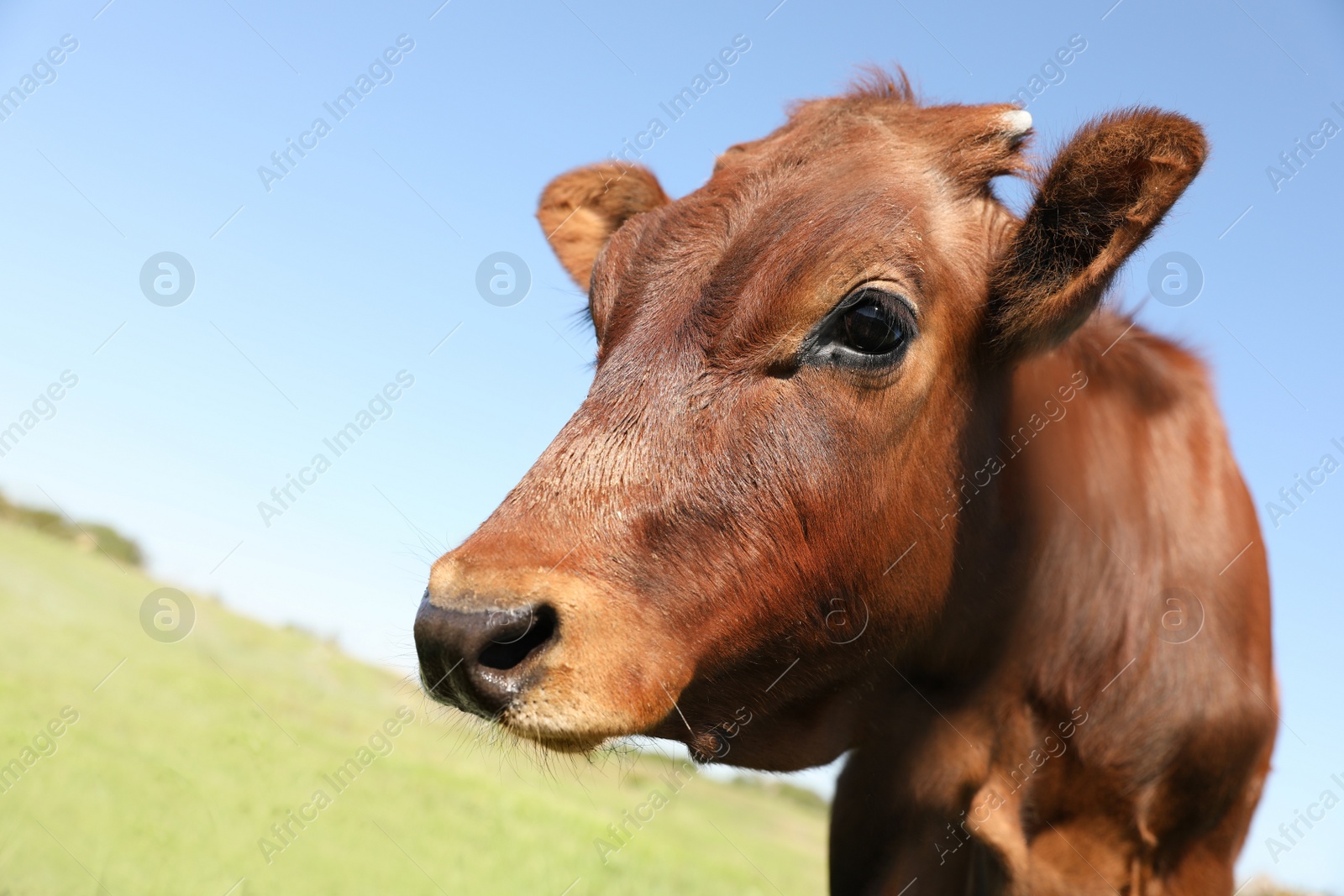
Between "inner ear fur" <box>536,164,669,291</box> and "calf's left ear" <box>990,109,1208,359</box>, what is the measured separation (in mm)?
2253

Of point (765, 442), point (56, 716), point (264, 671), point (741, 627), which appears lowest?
point (264, 671)

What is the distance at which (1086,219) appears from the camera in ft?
9.62

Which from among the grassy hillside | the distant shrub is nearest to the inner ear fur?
the grassy hillside

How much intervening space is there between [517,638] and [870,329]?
4.76 feet

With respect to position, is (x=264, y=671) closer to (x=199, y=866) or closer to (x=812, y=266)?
(x=199, y=866)

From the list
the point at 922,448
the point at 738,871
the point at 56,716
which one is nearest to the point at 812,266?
the point at 922,448

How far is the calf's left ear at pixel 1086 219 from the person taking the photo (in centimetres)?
273

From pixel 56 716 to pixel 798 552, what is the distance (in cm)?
658

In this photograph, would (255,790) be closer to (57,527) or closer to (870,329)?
(870,329)

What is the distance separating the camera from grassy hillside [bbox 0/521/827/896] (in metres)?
5.31

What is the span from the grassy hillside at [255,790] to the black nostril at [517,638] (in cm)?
56

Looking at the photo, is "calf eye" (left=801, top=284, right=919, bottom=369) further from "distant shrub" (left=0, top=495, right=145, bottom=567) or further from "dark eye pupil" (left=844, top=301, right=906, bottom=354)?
"distant shrub" (left=0, top=495, right=145, bottom=567)

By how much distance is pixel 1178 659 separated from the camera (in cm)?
321

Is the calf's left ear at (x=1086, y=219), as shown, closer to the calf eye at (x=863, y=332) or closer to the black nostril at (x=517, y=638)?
the calf eye at (x=863, y=332)
